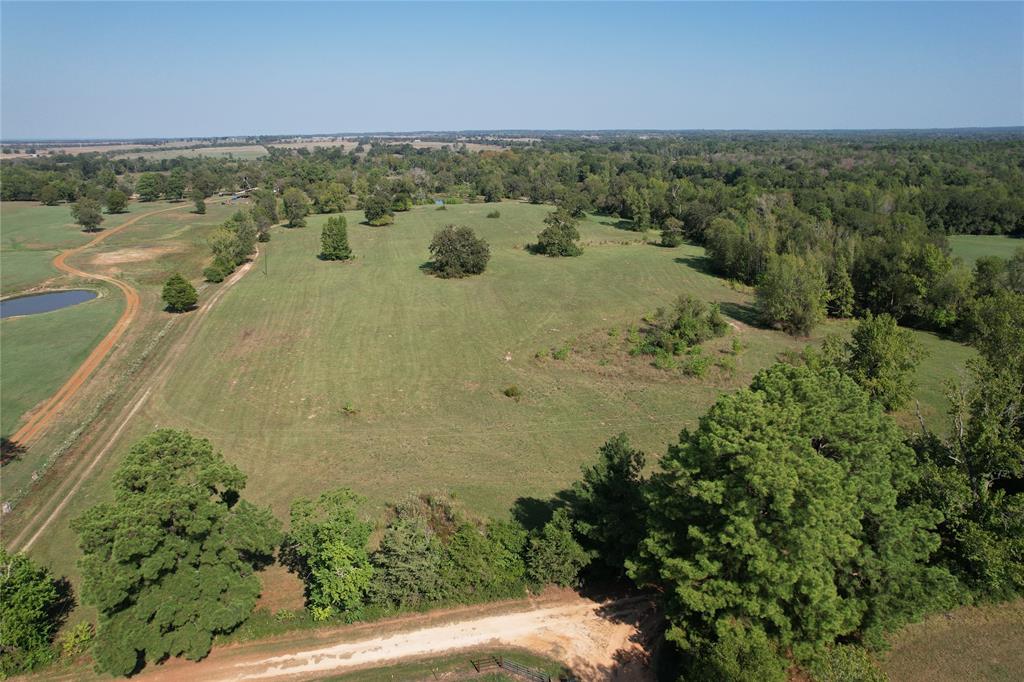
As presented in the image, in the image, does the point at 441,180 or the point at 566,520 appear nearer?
the point at 566,520

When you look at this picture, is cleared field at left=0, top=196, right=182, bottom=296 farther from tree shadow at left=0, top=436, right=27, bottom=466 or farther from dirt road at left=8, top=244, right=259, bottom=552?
tree shadow at left=0, top=436, right=27, bottom=466

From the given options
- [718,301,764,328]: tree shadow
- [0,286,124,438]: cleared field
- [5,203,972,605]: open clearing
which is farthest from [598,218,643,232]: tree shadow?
[0,286,124,438]: cleared field

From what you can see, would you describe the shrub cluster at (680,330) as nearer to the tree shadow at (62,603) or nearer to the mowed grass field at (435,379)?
the mowed grass field at (435,379)

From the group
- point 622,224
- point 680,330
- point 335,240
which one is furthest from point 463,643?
point 622,224

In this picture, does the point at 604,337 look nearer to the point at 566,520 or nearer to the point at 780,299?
the point at 780,299

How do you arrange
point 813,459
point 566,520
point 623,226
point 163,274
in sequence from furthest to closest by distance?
point 623,226, point 163,274, point 566,520, point 813,459

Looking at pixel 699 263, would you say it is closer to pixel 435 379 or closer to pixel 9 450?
pixel 435 379

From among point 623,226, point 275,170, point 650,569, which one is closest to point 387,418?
point 650,569
